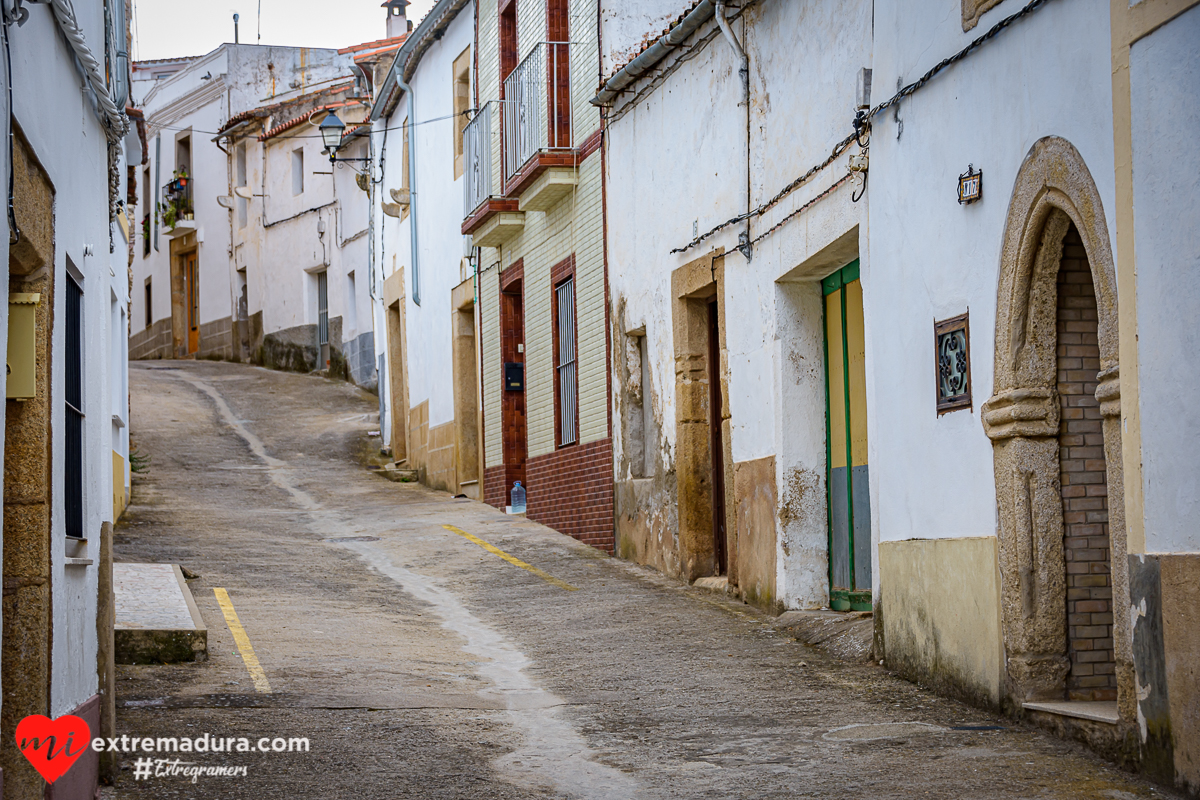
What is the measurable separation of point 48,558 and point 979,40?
5032 millimetres

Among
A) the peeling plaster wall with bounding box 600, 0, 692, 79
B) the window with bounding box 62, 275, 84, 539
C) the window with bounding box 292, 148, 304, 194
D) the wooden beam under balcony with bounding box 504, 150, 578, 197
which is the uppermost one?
the window with bounding box 292, 148, 304, 194

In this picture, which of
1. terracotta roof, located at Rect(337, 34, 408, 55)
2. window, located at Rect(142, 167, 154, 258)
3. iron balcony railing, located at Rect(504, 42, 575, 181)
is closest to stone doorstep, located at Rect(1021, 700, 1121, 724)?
iron balcony railing, located at Rect(504, 42, 575, 181)

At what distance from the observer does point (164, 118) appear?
1646 inches

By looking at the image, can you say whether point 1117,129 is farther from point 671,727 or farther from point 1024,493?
point 671,727

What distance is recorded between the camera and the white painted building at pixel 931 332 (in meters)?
5.89

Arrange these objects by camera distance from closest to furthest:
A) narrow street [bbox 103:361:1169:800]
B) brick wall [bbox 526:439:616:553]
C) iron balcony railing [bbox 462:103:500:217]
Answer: narrow street [bbox 103:361:1169:800], brick wall [bbox 526:439:616:553], iron balcony railing [bbox 462:103:500:217]

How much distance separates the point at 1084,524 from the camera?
716 cm

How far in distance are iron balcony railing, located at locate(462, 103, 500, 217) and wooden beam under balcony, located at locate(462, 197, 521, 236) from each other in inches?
4.0

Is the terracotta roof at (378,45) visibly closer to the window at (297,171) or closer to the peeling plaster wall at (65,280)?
the window at (297,171)

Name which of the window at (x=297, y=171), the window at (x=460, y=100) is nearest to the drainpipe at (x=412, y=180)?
the window at (x=460, y=100)

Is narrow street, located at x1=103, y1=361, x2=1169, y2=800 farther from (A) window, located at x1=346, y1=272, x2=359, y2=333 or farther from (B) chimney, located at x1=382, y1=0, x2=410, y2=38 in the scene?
(B) chimney, located at x1=382, y1=0, x2=410, y2=38

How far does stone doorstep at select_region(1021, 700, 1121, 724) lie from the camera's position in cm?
643

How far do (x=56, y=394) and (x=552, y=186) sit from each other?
10.2m

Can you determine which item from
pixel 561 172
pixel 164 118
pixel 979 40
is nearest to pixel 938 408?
pixel 979 40
